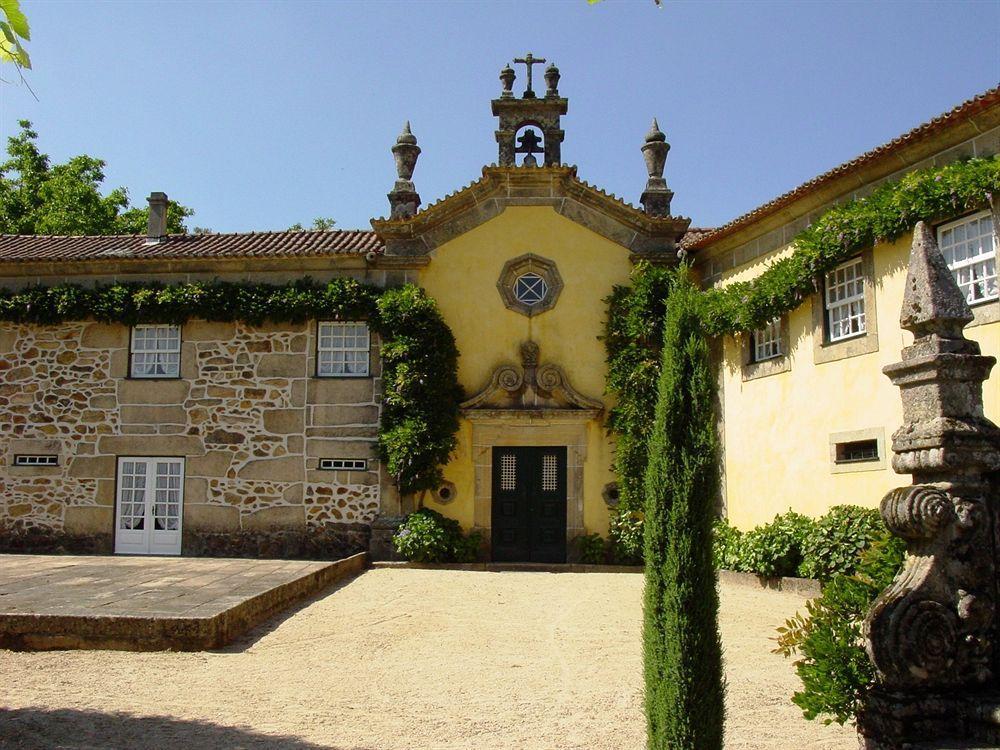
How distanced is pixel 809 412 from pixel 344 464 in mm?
7345

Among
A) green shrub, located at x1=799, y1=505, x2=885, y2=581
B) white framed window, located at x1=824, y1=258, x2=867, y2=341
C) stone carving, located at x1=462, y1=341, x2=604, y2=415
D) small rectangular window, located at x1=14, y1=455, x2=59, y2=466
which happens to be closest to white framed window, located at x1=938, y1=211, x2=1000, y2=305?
white framed window, located at x1=824, y1=258, x2=867, y2=341

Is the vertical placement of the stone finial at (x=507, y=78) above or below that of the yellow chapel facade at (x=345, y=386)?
above

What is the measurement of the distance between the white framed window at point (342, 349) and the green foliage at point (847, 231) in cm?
569

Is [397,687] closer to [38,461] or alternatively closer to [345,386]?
[345,386]

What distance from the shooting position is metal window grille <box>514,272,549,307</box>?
49.0 ft

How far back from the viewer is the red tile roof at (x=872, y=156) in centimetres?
889

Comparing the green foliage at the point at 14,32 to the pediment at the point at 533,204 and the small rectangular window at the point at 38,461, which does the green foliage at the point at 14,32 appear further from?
the small rectangular window at the point at 38,461

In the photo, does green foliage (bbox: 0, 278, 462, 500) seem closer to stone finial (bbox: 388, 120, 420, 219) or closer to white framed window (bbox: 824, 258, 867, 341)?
stone finial (bbox: 388, 120, 420, 219)

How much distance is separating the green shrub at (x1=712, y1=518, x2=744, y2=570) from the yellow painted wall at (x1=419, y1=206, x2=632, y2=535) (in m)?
2.25

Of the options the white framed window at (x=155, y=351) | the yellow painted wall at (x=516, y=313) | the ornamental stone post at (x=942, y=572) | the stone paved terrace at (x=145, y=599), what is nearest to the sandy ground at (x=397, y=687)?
the stone paved terrace at (x=145, y=599)

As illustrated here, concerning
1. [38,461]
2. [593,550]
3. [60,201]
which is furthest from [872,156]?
[60,201]

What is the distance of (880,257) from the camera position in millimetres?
10461

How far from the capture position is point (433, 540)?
1359 centimetres

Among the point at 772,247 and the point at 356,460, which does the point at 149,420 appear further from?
the point at 772,247
